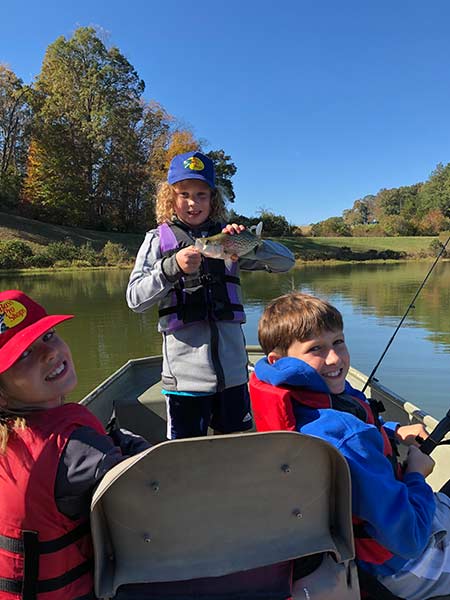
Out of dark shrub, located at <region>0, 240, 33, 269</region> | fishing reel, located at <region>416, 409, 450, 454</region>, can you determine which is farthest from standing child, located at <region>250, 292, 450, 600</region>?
dark shrub, located at <region>0, 240, 33, 269</region>

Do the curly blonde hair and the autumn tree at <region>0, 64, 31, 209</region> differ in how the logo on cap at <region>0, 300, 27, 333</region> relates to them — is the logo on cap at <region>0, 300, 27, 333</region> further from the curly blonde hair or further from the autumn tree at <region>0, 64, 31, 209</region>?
the autumn tree at <region>0, 64, 31, 209</region>

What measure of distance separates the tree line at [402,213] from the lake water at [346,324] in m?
27.5

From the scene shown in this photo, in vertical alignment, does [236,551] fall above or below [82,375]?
above

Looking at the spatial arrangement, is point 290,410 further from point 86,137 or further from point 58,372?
point 86,137

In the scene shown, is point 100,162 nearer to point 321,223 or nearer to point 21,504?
point 321,223

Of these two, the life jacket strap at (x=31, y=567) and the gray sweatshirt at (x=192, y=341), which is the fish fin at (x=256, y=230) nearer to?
the gray sweatshirt at (x=192, y=341)

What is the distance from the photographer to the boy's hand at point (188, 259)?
2.12m

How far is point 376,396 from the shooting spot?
12.2 ft

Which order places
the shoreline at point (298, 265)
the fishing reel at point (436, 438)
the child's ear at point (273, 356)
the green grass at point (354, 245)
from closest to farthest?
the child's ear at point (273, 356)
the fishing reel at point (436, 438)
the shoreline at point (298, 265)
the green grass at point (354, 245)

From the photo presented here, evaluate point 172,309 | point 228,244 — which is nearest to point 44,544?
point 172,309

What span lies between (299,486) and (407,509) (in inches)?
14.6

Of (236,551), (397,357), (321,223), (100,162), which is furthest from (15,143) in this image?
(236,551)

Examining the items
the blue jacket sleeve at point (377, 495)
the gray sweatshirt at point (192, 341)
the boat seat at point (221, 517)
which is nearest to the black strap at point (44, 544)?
the boat seat at point (221, 517)

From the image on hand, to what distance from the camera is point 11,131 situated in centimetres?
3578
